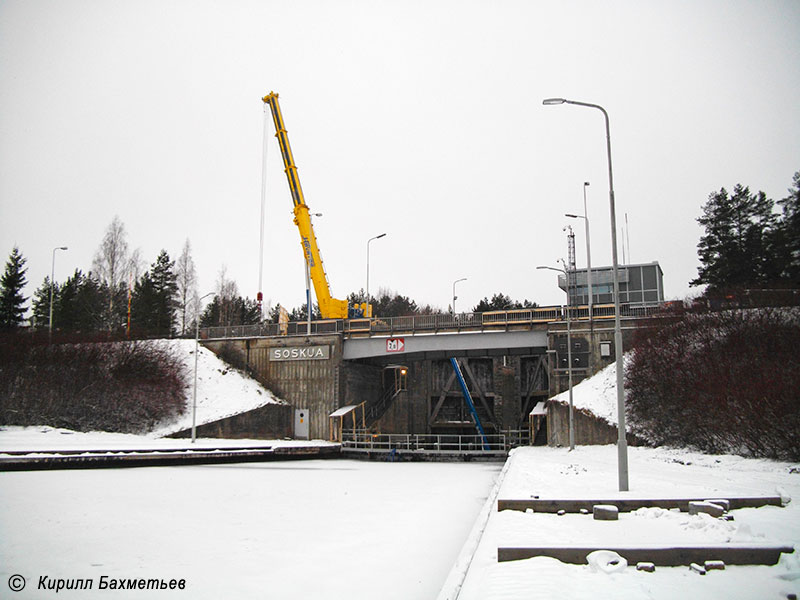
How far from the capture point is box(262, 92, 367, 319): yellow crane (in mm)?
49906

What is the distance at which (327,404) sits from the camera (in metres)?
48.8

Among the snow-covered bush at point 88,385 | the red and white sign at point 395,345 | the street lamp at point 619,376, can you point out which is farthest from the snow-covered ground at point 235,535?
the red and white sign at point 395,345

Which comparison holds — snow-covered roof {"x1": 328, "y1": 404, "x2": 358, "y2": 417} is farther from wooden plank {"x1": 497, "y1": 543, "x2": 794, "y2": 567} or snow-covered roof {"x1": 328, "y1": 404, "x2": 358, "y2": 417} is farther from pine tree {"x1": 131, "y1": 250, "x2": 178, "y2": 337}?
wooden plank {"x1": 497, "y1": 543, "x2": 794, "y2": 567}

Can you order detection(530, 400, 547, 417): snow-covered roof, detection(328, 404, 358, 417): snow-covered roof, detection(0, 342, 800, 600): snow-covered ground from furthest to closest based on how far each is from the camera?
detection(328, 404, 358, 417): snow-covered roof, detection(530, 400, 547, 417): snow-covered roof, detection(0, 342, 800, 600): snow-covered ground

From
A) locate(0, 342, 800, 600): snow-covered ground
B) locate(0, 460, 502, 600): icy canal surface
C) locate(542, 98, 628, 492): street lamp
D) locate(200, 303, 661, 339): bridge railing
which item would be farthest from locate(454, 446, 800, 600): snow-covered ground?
locate(200, 303, 661, 339): bridge railing

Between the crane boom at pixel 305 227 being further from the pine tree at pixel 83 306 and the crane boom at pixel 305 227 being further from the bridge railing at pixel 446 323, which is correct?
the pine tree at pixel 83 306

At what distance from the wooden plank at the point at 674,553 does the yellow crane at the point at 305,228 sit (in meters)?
43.2

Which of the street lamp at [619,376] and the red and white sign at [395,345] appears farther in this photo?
the red and white sign at [395,345]

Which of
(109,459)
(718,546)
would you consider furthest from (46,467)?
(718,546)

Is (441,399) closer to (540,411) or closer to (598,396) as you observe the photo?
(540,411)

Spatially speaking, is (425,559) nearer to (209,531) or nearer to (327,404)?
(209,531)

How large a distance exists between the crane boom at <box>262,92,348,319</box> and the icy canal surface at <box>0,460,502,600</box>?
27826 mm

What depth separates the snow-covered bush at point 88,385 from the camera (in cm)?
3891

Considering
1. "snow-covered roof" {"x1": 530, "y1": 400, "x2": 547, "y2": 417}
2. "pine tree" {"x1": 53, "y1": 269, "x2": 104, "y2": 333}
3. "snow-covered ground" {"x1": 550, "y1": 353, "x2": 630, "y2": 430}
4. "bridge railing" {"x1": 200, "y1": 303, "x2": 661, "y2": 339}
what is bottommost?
"snow-covered roof" {"x1": 530, "y1": 400, "x2": 547, "y2": 417}
